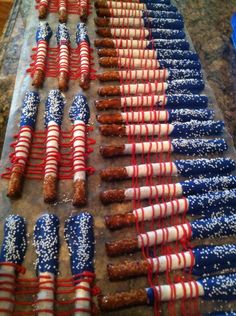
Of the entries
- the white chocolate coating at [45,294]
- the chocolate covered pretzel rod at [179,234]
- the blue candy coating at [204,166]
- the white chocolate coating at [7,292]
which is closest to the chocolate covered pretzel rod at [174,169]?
the blue candy coating at [204,166]

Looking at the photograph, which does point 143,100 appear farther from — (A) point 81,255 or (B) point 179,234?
(A) point 81,255

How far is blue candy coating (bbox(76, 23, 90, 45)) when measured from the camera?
4125 millimetres

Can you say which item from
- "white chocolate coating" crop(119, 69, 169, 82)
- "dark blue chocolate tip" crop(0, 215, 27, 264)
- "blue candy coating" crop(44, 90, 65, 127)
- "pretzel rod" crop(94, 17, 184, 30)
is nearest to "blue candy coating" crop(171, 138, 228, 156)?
"white chocolate coating" crop(119, 69, 169, 82)

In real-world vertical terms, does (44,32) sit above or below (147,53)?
above

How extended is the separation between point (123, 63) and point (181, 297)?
2.69 m

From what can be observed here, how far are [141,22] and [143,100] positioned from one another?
1.49 m

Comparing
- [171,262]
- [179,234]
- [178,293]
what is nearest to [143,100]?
[179,234]

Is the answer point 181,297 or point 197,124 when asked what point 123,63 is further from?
point 181,297

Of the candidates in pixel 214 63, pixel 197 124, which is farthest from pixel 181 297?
pixel 214 63

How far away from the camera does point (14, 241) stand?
8.50ft

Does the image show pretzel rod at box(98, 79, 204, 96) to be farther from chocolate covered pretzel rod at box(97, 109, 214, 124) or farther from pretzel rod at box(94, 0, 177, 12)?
pretzel rod at box(94, 0, 177, 12)

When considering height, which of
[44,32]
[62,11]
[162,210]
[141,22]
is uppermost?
[62,11]

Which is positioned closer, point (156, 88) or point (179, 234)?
point (179, 234)

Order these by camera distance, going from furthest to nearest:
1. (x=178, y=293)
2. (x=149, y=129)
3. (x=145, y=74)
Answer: (x=145, y=74)
(x=149, y=129)
(x=178, y=293)
